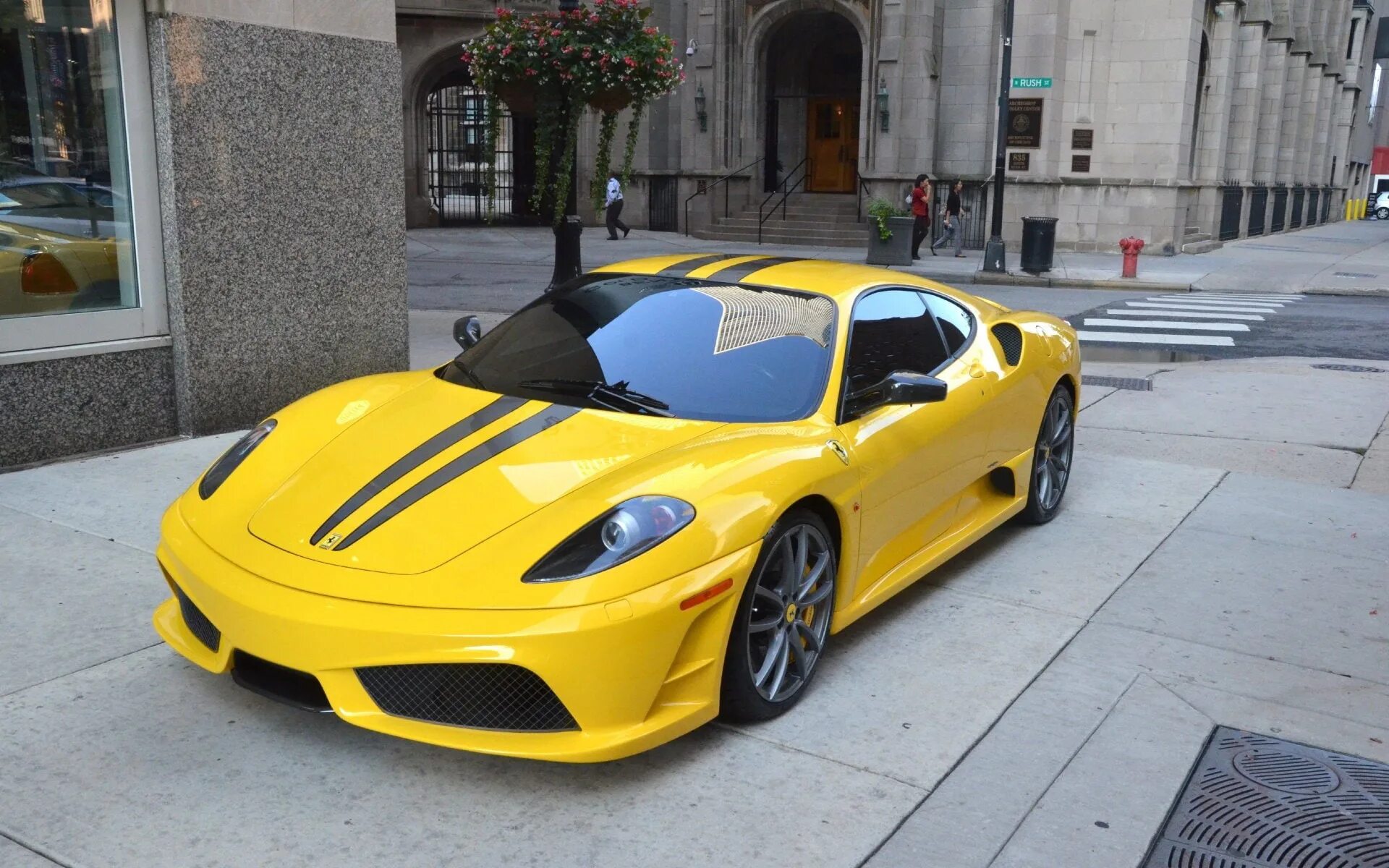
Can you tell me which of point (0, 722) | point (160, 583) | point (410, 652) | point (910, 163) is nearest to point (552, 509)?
point (410, 652)

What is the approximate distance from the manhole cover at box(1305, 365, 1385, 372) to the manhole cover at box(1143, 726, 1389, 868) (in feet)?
28.8

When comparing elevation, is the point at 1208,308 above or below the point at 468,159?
below

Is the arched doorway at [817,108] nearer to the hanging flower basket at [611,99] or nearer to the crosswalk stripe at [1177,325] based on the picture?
the crosswalk stripe at [1177,325]

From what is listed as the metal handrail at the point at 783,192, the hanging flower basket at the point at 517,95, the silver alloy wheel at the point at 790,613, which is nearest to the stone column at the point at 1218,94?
the metal handrail at the point at 783,192

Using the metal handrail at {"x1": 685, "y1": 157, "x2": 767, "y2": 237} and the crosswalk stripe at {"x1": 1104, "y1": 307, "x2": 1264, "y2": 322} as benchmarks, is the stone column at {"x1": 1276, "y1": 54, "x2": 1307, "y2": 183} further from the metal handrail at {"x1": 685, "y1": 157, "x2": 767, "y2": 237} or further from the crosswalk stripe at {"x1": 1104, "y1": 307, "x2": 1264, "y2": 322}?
the crosswalk stripe at {"x1": 1104, "y1": 307, "x2": 1264, "y2": 322}

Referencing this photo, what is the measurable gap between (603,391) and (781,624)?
42.0 inches

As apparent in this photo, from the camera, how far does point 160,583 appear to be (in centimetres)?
502

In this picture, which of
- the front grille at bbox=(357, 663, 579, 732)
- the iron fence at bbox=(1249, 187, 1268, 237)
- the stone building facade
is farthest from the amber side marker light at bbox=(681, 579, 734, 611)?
the iron fence at bbox=(1249, 187, 1268, 237)

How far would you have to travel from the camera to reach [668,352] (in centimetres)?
457

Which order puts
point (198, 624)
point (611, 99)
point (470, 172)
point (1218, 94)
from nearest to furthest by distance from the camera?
point (198, 624) → point (611, 99) → point (1218, 94) → point (470, 172)

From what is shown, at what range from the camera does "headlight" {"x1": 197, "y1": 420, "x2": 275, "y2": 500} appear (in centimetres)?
421

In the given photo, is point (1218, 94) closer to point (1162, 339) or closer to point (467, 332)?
point (1162, 339)

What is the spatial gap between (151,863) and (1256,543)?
16.4 feet

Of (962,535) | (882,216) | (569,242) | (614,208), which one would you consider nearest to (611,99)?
(569,242)
